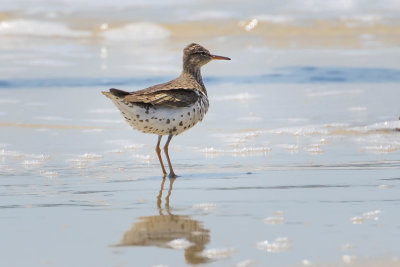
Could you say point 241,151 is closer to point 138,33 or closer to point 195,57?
point 195,57

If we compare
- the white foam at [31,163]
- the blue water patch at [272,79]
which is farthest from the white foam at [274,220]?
the blue water patch at [272,79]

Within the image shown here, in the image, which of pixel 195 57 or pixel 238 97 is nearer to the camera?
pixel 195 57

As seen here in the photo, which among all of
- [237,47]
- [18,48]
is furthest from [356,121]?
[18,48]

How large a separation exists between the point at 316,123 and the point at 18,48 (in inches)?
364

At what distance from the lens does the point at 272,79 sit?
46.8ft

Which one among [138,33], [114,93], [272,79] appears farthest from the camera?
[138,33]

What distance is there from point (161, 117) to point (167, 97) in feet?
0.63

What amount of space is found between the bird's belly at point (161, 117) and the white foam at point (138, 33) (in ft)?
35.4

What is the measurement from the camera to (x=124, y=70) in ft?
50.9

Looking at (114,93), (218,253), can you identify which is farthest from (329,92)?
(218,253)

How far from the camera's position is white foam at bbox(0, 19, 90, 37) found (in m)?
19.9

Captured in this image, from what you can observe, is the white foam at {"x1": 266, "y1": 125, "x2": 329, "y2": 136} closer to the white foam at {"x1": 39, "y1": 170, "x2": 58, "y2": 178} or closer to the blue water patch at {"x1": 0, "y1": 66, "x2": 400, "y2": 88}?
the white foam at {"x1": 39, "y1": 170, "x2": 58, "y2": 178}

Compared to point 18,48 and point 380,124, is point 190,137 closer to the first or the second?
point 380,124

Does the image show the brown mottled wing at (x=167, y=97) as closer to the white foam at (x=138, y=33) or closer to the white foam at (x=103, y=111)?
the white foam at (x=103, y=111)
